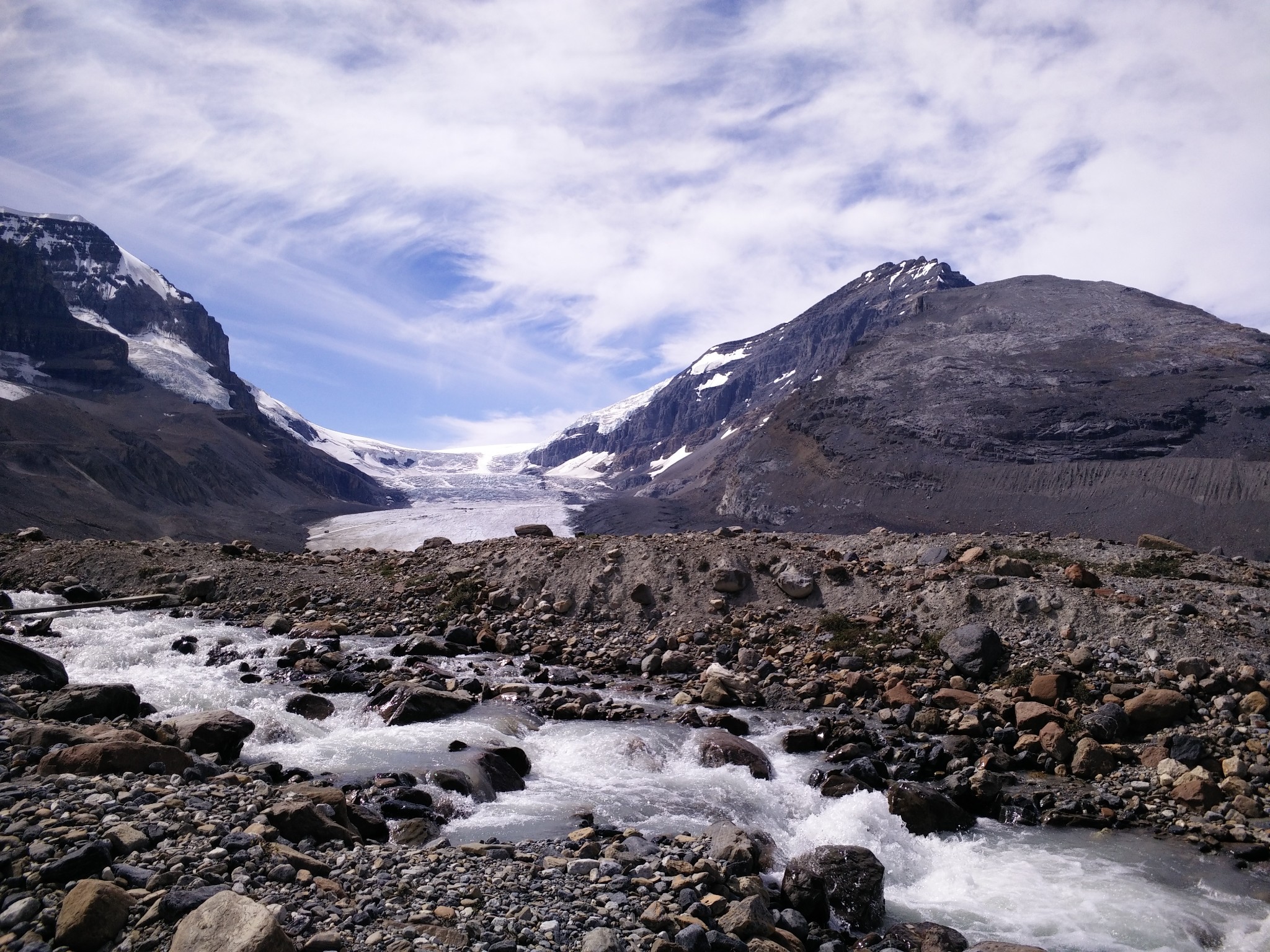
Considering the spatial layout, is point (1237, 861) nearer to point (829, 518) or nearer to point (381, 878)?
point (381, 878)

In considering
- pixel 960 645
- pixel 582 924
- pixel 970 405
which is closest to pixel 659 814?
pixel 582 924

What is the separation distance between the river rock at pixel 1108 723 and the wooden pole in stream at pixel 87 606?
25591 mm

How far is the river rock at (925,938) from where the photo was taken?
780 cm

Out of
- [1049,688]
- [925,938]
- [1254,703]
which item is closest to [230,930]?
[925,938]

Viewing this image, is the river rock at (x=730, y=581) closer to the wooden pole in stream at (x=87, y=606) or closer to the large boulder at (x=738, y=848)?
the large boulder at (x=738, y=848)

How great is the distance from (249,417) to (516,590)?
6456 inches

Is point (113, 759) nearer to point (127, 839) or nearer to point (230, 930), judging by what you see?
point (127, 839)

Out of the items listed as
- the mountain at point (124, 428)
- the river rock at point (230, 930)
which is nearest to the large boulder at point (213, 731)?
the river rock at point (230, 930)

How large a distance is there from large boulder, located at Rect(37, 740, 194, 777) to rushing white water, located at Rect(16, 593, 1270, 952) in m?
2.87

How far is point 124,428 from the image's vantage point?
125 meters

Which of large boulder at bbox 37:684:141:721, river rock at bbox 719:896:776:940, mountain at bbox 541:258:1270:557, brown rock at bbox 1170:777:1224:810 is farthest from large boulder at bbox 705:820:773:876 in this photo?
mountain at bbox 541:258:1270:557

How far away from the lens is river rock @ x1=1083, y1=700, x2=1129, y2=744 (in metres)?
13.4

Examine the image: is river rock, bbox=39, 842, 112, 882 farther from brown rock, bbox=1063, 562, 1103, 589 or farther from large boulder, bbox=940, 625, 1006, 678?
brown rock, bbox=1063, 562, 1103, 589

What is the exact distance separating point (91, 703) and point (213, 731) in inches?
87.2
